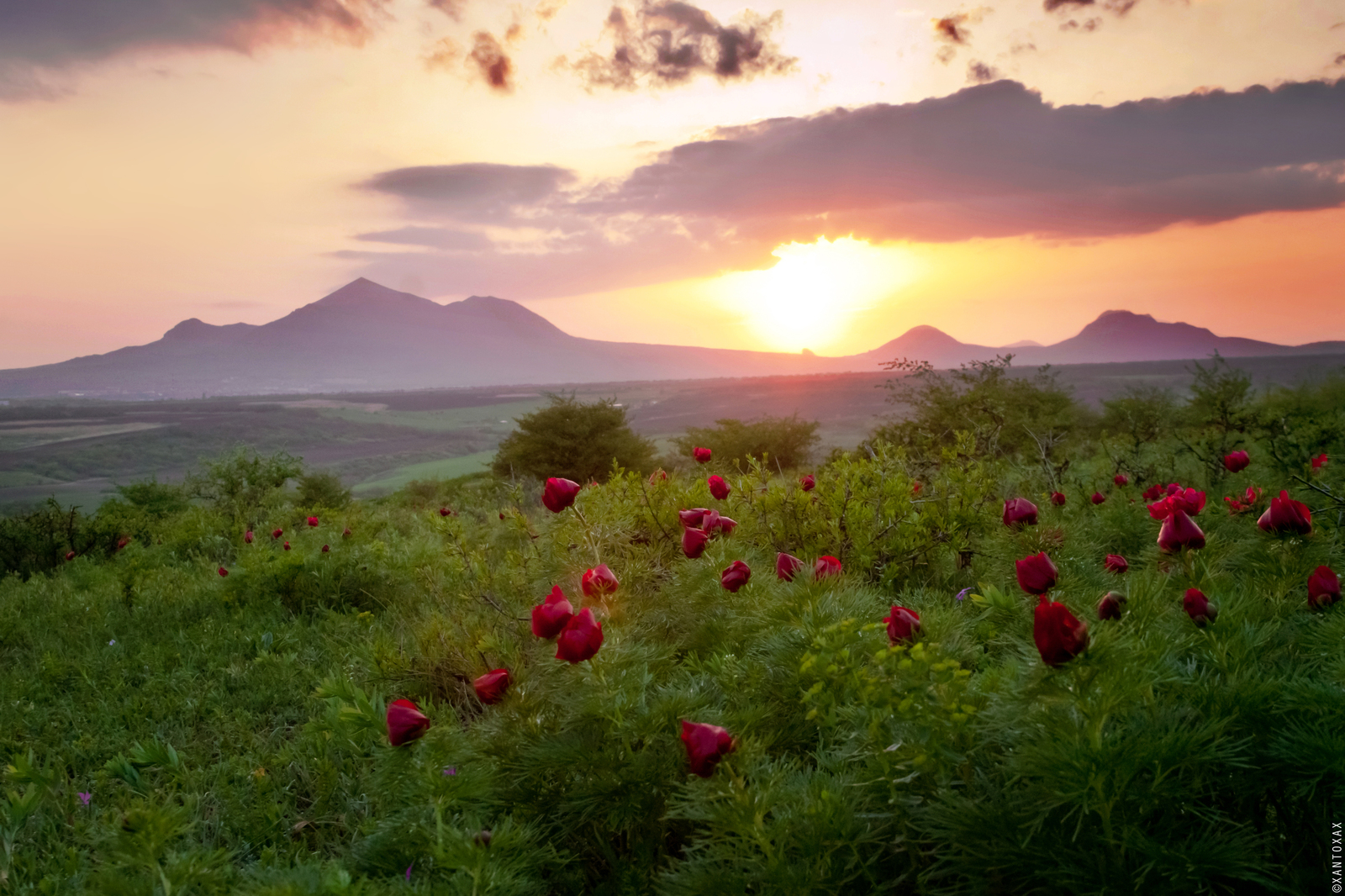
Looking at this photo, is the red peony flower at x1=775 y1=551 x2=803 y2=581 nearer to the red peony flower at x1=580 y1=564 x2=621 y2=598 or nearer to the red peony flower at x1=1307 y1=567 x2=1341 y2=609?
the red peony flower at x1=580 y1=564 x2=621 y2=598

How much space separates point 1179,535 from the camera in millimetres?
2104

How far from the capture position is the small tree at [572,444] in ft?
59.1

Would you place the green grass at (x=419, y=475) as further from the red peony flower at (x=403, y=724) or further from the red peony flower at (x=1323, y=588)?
the red peony flower at (x=1323, y=588)

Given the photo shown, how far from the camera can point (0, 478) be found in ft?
197

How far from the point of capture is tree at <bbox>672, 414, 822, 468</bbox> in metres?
20.6

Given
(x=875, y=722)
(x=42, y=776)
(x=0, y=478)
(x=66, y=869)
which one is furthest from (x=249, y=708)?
(x=0, y=478)

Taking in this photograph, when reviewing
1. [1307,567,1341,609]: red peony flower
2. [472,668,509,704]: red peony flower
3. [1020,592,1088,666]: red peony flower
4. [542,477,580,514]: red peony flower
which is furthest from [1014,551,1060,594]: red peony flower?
[542,477,580,514]: red peony flower

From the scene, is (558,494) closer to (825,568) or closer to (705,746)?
(825,568)

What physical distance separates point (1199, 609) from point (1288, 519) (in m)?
0.90

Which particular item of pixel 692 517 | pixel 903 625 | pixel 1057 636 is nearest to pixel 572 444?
pixel 692 517

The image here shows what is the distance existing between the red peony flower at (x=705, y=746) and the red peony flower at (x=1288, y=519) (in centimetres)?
208

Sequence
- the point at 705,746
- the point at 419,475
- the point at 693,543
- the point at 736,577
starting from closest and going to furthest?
the point at 705,746
the point at 736,577
the point at 693,543
the point at 419,475

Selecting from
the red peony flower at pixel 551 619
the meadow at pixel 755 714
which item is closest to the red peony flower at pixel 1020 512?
the meadow at pixel 755 714

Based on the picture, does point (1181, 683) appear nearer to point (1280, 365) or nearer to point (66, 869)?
A: point (66, 869)
